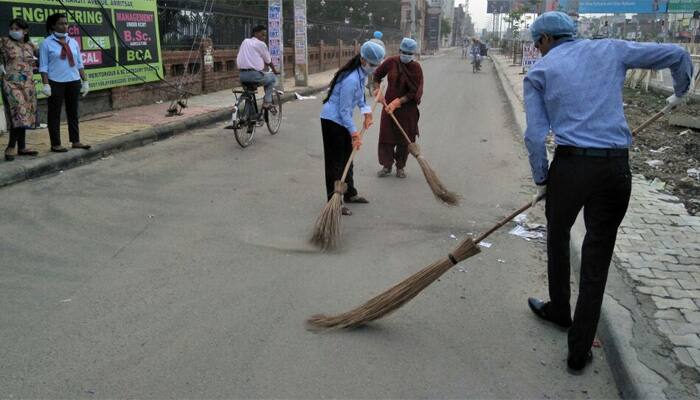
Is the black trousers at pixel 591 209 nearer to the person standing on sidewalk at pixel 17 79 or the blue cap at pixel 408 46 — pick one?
the blue cap at pixel 408 46

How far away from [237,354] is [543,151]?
2.03 m

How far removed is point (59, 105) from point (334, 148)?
162 inches

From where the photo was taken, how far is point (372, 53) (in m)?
5.59

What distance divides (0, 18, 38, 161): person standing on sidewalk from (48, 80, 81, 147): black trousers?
323 millimetres

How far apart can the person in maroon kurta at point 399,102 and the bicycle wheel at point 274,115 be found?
3.39 m

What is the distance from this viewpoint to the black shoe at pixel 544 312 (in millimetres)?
3743

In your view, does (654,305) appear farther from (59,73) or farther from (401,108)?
(59,73)

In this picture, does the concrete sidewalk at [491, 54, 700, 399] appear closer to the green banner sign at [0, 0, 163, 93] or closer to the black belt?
the black belt

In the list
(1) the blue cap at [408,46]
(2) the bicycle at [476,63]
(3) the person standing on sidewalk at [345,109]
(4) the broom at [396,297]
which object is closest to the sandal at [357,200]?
(3) the person standing on sidewalk at [345,109]

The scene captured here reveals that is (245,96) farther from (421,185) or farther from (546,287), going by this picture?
(546,287)

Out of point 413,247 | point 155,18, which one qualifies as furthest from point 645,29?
point 413,247

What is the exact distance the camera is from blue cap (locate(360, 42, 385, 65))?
559 centimetres

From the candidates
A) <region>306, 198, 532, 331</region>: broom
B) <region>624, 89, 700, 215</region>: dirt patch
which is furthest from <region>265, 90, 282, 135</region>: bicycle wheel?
<region>306, 198, 532, 331</region>: broom

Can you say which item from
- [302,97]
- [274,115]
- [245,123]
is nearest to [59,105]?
[245,123]
